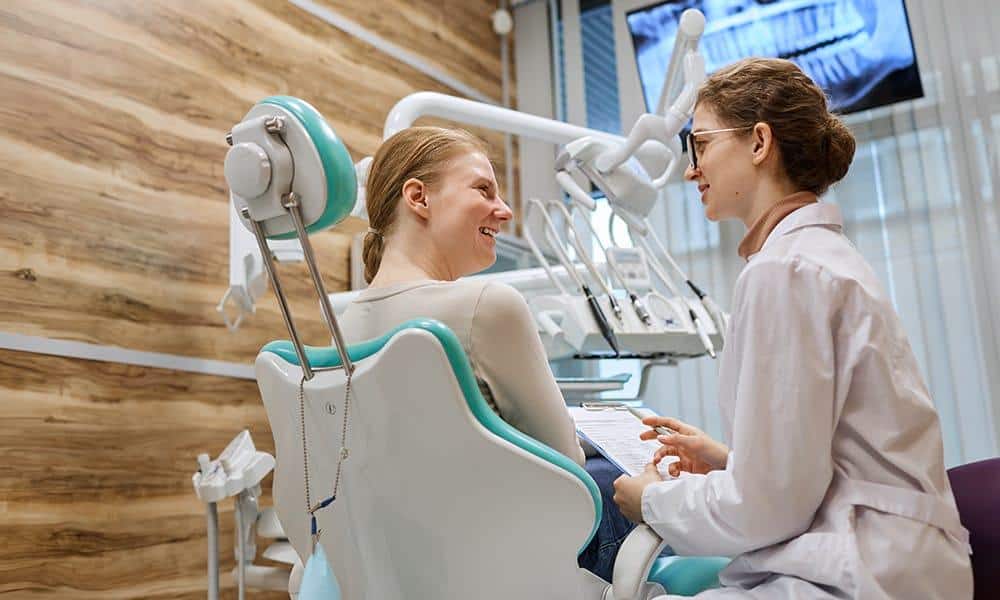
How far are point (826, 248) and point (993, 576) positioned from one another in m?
0.52

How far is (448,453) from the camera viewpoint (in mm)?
1149

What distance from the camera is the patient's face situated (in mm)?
1457

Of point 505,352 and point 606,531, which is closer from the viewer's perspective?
point 505,352

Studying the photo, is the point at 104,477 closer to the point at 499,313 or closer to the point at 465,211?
the point at 465,211

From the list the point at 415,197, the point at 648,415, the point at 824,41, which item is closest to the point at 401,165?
the point at 415,197

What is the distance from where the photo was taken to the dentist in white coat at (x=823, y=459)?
3.44ft

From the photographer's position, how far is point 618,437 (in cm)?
150

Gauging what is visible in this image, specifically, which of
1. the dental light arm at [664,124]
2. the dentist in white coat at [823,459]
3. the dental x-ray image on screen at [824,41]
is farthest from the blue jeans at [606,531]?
the dental x-ray image on screen at [824,41]

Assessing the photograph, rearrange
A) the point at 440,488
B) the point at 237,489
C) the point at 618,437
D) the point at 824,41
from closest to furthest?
the point at 440,488 < the point at 618,437 < the point at 237,489 < the point at 824,41

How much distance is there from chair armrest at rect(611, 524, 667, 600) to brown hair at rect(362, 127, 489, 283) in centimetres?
64

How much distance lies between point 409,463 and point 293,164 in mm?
443

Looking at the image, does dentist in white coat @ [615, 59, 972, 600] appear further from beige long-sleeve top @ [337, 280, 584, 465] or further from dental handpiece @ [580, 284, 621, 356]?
dental handpiece @ [580, 284, 621, 356]

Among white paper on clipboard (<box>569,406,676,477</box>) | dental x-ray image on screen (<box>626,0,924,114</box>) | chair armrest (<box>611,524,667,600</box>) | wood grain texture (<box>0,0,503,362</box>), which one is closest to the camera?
chair armrest (<box>611,524,667,600</box>)

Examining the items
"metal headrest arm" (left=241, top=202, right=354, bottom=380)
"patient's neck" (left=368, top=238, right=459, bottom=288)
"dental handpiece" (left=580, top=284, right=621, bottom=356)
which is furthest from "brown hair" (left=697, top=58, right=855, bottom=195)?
"dental handpiece" (left=580, top=284, right=621, bottom=356)
